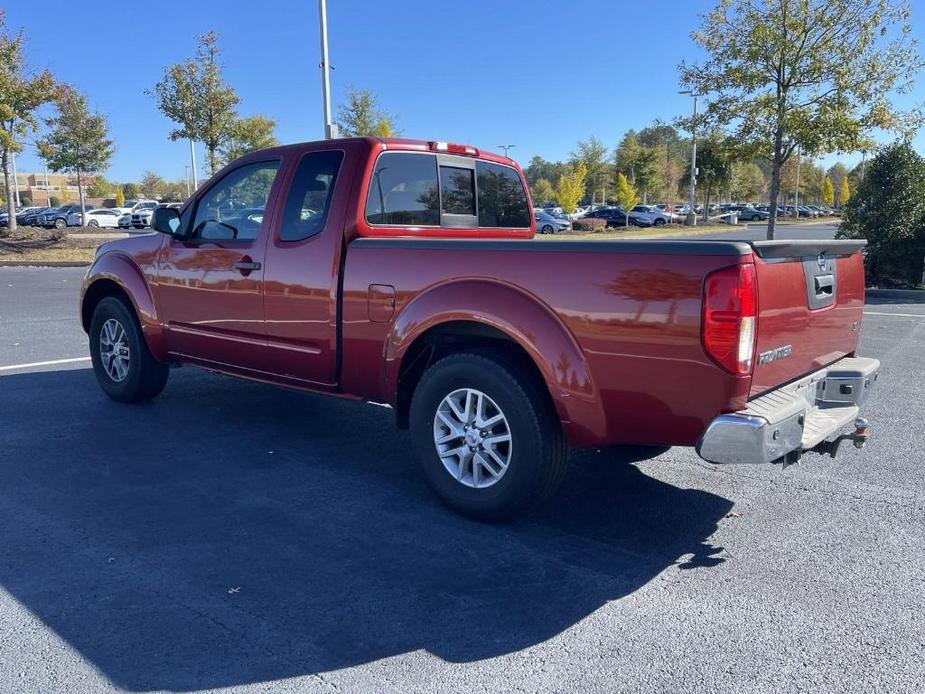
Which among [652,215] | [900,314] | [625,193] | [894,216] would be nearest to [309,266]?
[900,314]

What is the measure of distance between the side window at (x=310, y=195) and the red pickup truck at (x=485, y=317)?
1 cm

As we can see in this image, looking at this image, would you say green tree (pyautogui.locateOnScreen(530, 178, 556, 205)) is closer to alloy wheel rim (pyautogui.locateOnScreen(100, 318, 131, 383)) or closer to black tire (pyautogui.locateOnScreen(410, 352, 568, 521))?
alloy wheel rim (pyautogui.locateOnScreen(100, 318, 131, 383))

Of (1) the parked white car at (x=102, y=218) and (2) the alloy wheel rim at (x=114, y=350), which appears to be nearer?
(2) the alloy wheel rim at (x=114, y=350)

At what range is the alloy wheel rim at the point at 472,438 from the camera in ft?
13.0

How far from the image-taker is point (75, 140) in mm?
34688

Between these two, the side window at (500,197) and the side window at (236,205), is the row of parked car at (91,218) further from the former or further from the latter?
the side window at (500,197)

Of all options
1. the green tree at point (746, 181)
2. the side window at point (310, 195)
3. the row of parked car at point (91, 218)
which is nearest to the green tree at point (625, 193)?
the green tree at point (746, 181)

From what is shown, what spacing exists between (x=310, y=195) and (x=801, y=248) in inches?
113

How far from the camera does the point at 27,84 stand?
22.6 metres

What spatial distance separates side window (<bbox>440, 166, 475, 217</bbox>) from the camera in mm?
5324

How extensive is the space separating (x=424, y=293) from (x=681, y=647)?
2121 millimetres

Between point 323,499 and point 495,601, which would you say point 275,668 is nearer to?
point 495,601

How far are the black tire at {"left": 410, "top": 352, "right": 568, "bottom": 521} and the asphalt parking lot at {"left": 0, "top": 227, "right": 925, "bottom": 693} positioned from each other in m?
0.15

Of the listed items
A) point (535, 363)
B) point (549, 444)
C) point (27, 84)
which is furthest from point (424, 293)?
point (27, 84)
